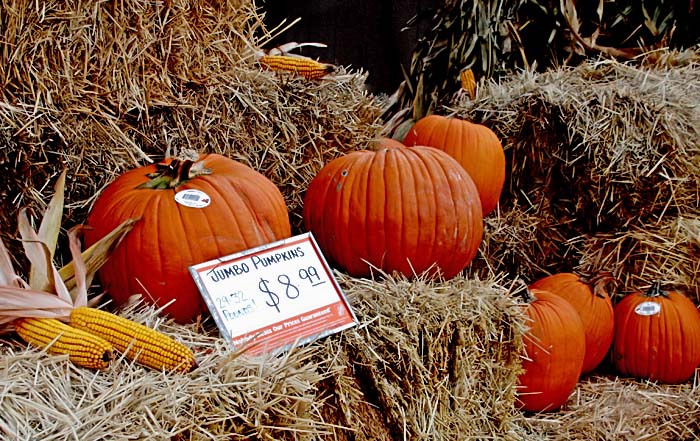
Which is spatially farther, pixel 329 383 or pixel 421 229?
pixel 421 229

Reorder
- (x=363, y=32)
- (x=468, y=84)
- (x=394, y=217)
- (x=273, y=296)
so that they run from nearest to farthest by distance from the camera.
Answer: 1. (x=273, y=296)
2. (x=394, y=217)
3. (x=468, y=84)
4. (x=363, y=32)

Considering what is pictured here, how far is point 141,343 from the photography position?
130 centimetres

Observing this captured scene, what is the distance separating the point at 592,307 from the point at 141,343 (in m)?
1.84

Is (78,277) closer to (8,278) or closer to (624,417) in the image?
(8,278)

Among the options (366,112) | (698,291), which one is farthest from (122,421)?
(698,291)

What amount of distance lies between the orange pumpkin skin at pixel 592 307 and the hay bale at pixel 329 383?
2.41 ft

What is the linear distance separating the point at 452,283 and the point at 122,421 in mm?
1030

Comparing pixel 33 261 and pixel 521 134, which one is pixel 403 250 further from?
pixel 521 134

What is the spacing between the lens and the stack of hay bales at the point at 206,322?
1.20 m

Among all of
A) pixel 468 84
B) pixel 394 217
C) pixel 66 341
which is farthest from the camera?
pixel 468 84

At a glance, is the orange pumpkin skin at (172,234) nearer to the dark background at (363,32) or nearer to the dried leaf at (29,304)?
the dried leaf at (29,304)

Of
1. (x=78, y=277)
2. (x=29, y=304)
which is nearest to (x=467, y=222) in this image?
(x=78, y=277)

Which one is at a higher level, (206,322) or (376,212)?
(376,212)

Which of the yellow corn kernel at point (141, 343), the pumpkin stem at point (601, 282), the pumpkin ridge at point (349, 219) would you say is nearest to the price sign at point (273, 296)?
the yellow corn kernel at point (141, 343)
